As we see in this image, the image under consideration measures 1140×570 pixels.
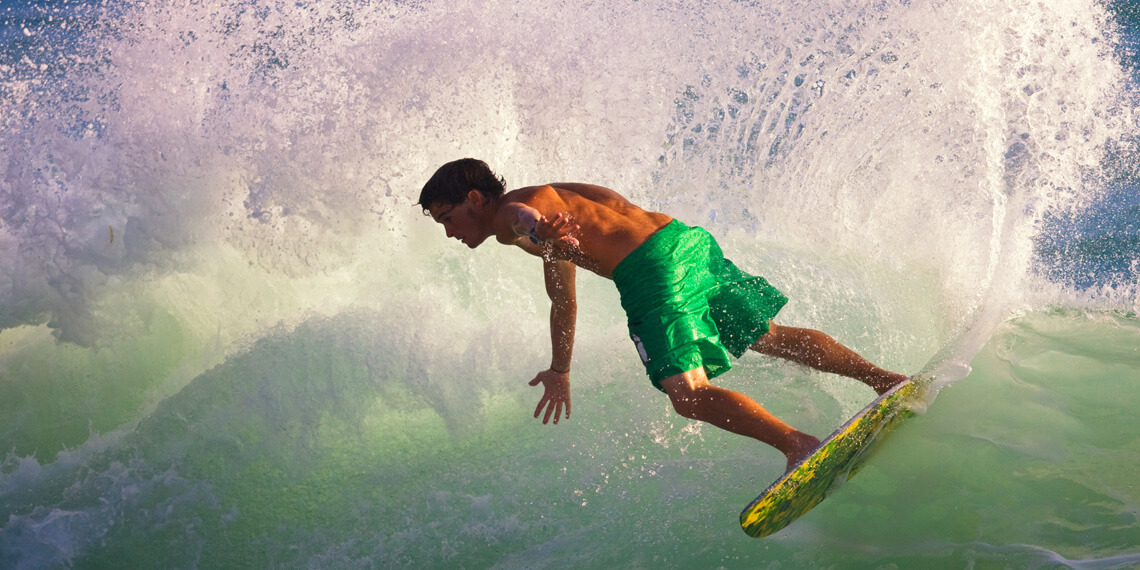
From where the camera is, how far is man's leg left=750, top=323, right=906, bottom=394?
11.3ft

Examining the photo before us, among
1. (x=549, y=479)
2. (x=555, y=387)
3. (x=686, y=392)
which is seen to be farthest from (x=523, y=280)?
(x=686, y=392)

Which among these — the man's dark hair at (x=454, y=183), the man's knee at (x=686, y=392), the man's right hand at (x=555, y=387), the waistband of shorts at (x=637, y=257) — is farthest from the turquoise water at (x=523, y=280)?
the man's dark hair at (x=454, y=183)

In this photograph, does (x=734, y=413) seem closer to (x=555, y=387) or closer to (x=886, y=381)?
(x=886, y=381)

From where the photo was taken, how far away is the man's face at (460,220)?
10.6 feet

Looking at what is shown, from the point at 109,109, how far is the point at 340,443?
2.30 m

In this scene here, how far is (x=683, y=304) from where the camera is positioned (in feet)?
10.4

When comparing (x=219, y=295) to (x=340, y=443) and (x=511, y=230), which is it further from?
(x=511, y=230)

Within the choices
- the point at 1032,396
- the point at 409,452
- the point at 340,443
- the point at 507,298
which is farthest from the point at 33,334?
the point at 1032,396

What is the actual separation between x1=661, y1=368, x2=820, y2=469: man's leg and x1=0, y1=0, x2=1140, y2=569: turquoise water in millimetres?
682

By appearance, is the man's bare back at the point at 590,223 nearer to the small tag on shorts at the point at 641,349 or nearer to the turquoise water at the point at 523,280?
the small tag on shorts at the point at 641,349

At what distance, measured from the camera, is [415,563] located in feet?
11.4

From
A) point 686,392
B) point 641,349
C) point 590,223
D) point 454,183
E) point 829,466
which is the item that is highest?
point 454,183

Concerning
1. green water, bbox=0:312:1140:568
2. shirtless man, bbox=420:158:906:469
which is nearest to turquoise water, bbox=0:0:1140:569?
green water, bbox=0:312:1140:568

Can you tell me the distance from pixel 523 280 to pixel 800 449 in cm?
229
